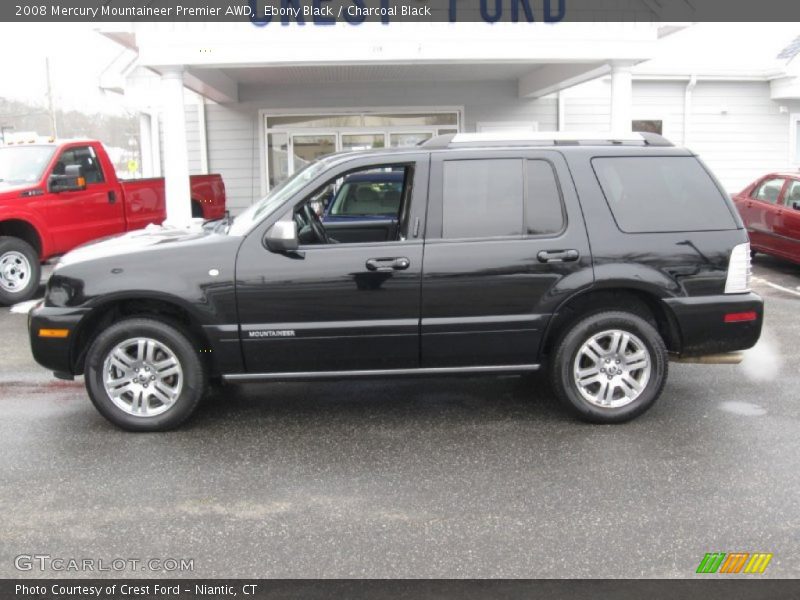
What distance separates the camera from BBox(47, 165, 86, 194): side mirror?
9609 millimetres

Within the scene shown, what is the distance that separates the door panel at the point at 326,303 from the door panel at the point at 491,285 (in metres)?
0.13

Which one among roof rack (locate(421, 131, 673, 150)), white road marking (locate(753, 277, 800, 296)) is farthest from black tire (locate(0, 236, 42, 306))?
white road marking (locate(753, 277, 800, 296))

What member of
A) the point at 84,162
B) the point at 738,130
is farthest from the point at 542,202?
the point at 738,130

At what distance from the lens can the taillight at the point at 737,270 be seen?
16.9 feet

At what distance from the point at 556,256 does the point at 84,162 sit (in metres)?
7.43

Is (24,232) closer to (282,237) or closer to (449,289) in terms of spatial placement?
(282,237)

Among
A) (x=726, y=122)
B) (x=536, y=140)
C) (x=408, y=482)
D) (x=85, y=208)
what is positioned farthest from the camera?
(x=726, y=122)

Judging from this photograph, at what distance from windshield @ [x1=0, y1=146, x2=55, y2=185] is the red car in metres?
9.89

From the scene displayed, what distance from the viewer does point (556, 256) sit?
5043mm

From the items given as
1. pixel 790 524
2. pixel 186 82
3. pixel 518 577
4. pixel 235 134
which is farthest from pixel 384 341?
pixel 235 134

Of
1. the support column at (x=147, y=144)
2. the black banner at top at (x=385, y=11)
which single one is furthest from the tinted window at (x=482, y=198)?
the support column at (x=147, y=144)

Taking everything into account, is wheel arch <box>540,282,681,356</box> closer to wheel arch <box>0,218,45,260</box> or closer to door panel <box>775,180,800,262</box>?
door panel <box>775,180,800,262</box>

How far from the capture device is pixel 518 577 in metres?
3.32

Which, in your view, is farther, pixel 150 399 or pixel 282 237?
pixel 150 399
